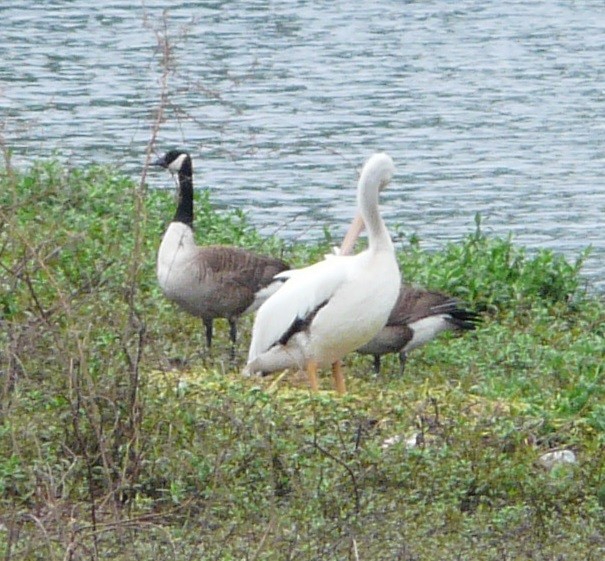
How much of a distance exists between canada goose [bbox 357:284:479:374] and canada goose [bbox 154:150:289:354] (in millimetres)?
801

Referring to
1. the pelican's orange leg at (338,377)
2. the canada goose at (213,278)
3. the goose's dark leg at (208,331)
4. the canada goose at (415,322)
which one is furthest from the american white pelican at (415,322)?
the goose's dark leg at (208,331)

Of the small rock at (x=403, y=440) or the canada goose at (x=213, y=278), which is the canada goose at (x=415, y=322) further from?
the small rock at (x=403, y=440)

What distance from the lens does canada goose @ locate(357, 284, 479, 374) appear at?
8484mm

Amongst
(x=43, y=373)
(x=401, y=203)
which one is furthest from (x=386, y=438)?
(x=401, y=203)

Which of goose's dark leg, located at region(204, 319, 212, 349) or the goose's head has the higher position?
the goose's head

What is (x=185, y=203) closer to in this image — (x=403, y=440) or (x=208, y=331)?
(x=208, y=331)

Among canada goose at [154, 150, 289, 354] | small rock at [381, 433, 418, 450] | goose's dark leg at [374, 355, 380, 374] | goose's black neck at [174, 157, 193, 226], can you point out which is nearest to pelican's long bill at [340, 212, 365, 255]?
canada goose at [154, 150, 289, 354]

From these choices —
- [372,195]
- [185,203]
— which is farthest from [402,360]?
[185,203]

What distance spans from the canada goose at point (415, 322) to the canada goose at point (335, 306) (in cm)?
39

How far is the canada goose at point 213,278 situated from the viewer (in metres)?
8.90

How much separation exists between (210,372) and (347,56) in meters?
16.7

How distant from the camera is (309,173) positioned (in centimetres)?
1597

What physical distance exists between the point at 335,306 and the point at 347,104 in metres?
12.4

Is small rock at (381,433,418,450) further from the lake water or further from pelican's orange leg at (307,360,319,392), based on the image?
the lake water
